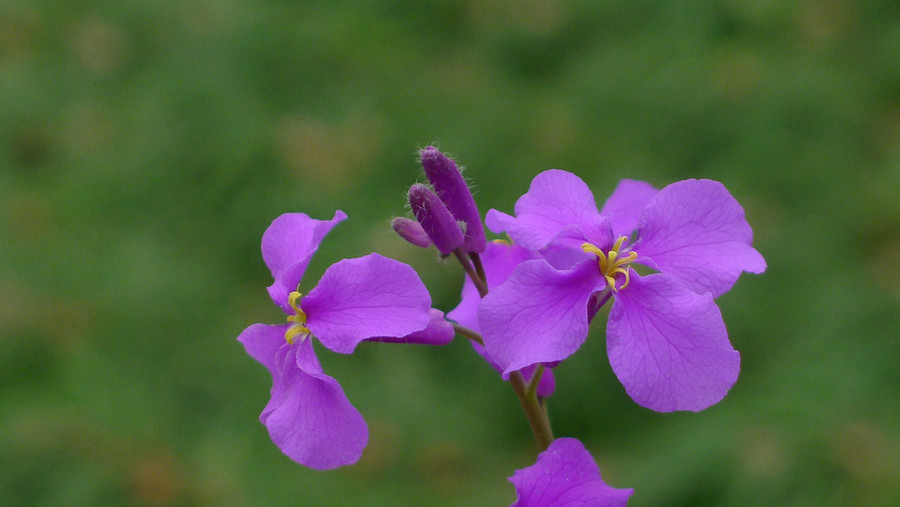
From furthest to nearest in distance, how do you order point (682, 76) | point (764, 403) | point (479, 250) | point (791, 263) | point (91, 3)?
point (91, 3), point (682, 76), point (791, 263), point (764, 403), point (479, 250)

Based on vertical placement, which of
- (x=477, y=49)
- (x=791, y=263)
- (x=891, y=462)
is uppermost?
(x=477, y=49)

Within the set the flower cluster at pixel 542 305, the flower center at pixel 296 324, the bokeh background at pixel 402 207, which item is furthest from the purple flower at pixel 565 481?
the bokeh background at pixel 402 207

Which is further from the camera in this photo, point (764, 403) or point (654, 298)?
point (764, 403)

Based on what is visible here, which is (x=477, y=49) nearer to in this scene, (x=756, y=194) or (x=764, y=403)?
(x=756, y=194)

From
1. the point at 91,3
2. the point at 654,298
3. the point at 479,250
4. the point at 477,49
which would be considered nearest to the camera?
the point at 654,298

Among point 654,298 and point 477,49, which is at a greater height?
point 477,49

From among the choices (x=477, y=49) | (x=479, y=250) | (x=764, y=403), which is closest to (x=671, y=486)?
(x=764, y=403)
